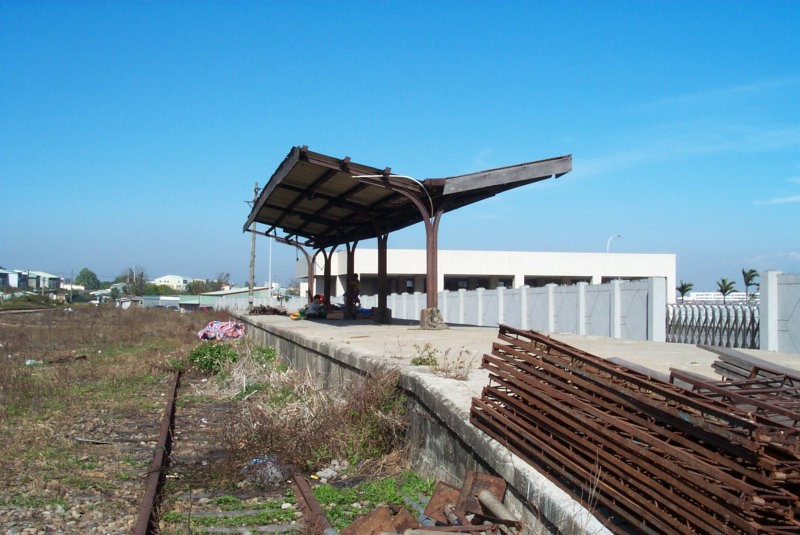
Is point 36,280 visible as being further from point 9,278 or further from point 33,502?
point 33,502

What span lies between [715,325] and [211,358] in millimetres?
12968

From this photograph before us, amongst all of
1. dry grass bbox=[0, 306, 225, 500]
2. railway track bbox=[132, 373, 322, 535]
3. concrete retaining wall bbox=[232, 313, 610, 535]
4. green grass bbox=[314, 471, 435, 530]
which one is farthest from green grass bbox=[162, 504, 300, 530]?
dry grass bbox=[0, 306, 225, 500]

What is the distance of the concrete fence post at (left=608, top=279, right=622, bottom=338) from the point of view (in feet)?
58.0

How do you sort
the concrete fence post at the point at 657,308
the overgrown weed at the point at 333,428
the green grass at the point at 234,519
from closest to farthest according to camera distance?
the green grass at the point at 234,519 < the overgrown weed at the point at 333,428 < the concrete fence post at the point at 657,308

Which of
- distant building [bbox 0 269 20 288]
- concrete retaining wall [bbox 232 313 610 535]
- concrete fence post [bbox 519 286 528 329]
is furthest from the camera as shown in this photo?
distant building [bbox 0 269 20 288]

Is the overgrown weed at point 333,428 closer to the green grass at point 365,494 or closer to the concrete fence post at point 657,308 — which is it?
the green grass at point 365,494

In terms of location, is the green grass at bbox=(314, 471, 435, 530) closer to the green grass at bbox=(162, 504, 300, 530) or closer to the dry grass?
the green grass at bbox=(162, 504, 300, 530)

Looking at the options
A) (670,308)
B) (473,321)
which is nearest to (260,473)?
(670,308)

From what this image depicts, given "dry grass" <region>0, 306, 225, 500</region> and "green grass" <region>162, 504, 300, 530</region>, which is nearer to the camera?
"green grass" <region>162, 504, 300, 530</region>

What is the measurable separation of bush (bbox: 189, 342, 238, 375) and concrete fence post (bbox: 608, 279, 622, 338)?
1014 cm

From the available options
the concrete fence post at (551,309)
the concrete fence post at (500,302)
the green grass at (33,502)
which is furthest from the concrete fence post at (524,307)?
the green grass at (33,502)

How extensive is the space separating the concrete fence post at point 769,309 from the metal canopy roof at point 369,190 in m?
4.81

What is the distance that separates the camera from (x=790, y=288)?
13.3m

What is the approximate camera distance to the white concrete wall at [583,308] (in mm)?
16562
